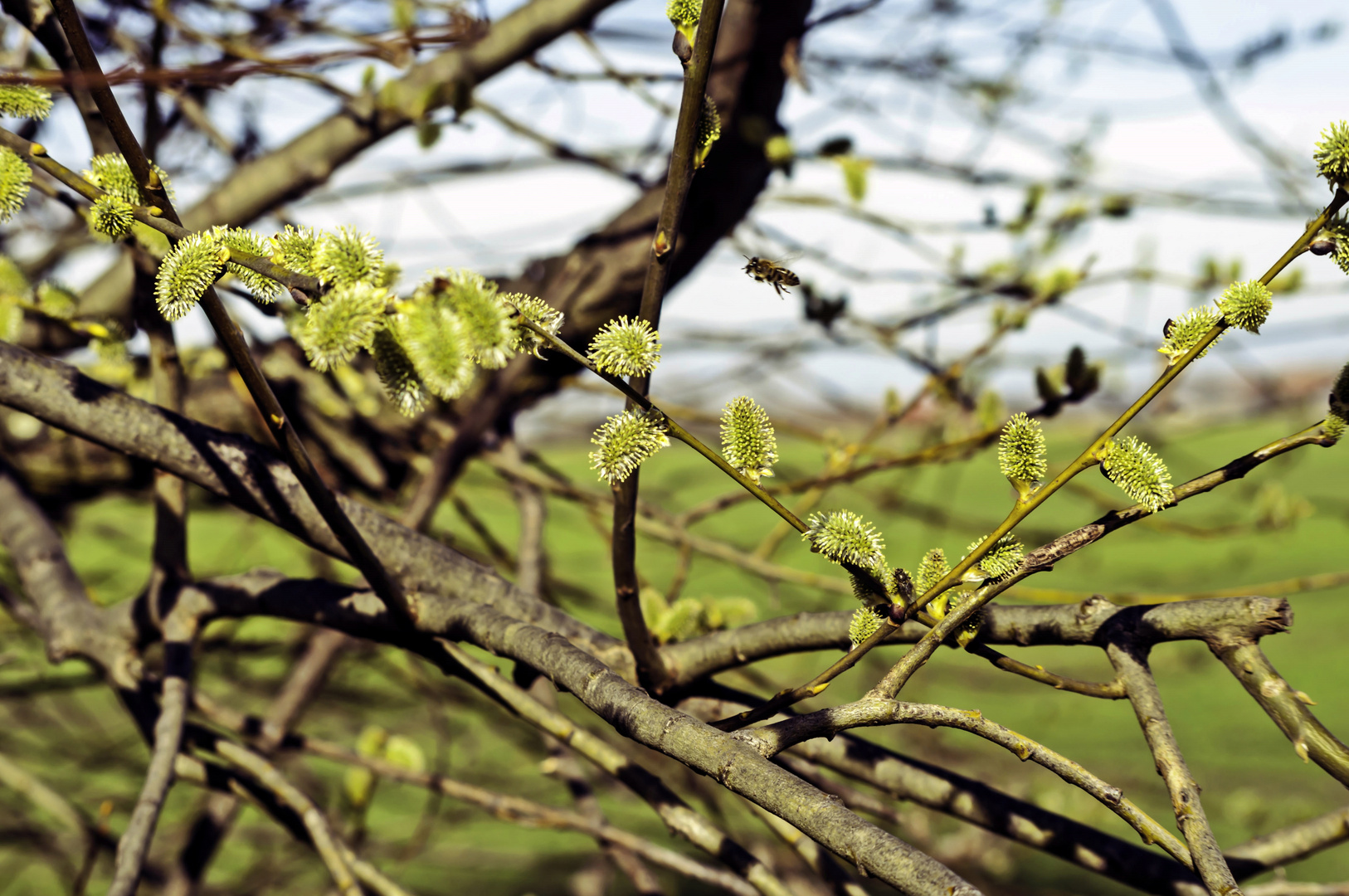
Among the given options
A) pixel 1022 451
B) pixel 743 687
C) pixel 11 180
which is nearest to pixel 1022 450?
pixel 1022 451

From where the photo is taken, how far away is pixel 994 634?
40.3 inches

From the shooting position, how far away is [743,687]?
2057mm

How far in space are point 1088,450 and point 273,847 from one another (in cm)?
386

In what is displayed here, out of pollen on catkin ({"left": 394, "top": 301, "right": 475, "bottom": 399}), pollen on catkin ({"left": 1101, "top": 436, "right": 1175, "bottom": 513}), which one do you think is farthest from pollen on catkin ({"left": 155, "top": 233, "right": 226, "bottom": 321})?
pollen on catkin ({"left": 1101, "top": 436, "right": 1175, "bottom": 513})

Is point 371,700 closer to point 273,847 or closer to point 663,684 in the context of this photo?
point 273,847

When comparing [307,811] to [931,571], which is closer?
[931,571]

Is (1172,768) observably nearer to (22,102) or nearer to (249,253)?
(249,253)

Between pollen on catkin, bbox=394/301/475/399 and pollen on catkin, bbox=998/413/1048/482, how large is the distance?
50 cm

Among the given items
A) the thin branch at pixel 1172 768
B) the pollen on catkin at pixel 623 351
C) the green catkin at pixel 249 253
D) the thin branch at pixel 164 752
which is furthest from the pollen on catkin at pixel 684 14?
the thin branch at pixel 164 752

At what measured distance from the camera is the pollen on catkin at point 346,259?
682 millimetres

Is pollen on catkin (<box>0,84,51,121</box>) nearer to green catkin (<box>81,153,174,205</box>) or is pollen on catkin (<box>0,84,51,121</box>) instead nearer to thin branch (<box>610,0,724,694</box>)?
green catkin (<box>81,153,174,205</box>)

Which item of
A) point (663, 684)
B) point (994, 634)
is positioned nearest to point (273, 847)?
point (663, 684)

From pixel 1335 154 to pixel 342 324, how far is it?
750 mm

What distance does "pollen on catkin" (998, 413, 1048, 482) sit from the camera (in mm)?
809
